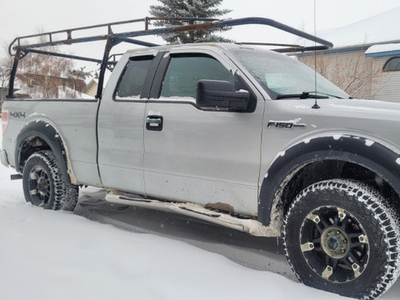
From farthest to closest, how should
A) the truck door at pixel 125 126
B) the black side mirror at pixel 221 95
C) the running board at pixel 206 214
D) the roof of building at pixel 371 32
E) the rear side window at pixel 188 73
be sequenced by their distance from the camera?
1. the roof of building at pixel 371 32
2. the truck door at pixel 125 126
3. the rear side window at pixel 188 73
4. the running board at pixel 206 214
5. the black side mirror at pixel 221 95

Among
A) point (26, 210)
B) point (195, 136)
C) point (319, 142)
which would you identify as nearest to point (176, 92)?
point (195, 136)

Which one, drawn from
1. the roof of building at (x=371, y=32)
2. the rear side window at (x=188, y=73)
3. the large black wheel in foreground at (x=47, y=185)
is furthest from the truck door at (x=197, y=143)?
the roof of building at (x=371, y=32)

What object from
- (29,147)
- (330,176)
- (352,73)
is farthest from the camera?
(352,73)

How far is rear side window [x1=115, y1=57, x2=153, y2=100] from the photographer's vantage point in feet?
13.7

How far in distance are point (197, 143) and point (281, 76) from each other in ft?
3.29

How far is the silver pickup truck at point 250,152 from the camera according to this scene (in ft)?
8.77

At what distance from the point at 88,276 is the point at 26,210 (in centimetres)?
233

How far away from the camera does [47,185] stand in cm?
507

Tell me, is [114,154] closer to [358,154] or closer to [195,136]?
[195,136]

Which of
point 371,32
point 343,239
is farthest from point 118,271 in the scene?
point 371,32

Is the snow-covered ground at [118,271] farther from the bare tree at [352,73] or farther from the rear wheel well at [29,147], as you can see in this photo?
the bare tree at [352,73]

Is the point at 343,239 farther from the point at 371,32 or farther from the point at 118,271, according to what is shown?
the point at 371,32

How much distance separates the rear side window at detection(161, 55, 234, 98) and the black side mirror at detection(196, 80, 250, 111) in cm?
48

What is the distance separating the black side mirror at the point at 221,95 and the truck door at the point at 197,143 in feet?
0.30
